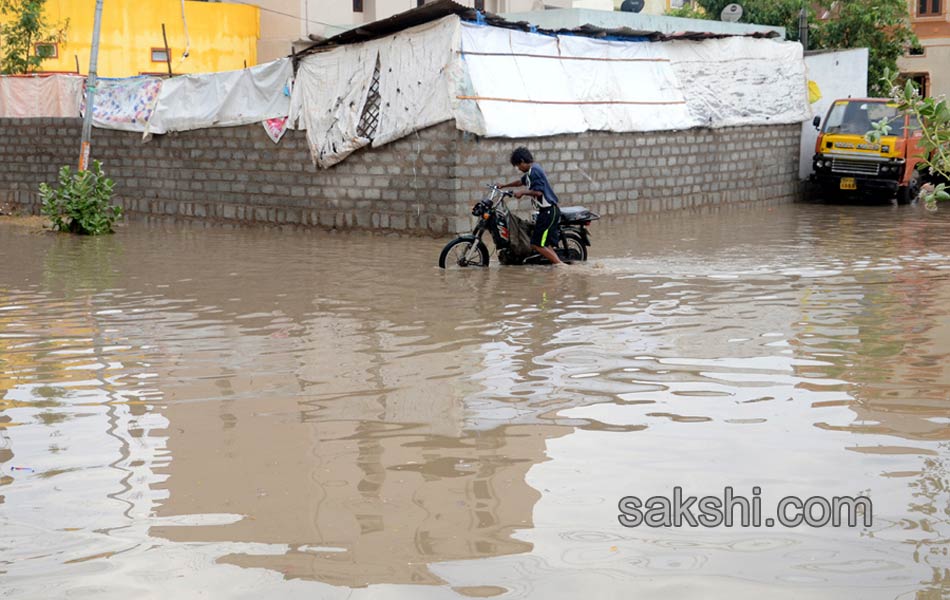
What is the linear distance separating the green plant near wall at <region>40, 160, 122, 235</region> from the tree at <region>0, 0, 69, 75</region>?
8.01 metres

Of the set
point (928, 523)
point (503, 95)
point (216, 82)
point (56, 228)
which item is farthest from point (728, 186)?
point (928, 523)

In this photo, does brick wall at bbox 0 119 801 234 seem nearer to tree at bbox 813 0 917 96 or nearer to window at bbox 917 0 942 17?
tree at bbox 813 0 917 96

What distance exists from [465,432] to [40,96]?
56.4ft

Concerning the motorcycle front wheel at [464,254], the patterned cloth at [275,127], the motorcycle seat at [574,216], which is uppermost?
the patterned cloth at [275,127]

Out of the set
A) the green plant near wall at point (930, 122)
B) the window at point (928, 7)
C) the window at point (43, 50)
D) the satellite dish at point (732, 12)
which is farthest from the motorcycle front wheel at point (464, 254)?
the window at point (928, 7)

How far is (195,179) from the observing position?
62.8 ft

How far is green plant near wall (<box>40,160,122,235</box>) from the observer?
57.2ft

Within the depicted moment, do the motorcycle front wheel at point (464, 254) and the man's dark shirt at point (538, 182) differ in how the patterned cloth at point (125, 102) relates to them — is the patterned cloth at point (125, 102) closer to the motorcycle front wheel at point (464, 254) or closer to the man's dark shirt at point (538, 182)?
the motorcycle front wheel at point (464, 254)

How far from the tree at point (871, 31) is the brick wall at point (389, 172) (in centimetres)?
847

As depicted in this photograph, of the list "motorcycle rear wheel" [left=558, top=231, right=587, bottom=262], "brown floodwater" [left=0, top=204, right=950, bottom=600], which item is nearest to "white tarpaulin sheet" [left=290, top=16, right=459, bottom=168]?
"motorcycle rear wheel" [left=558, top=231, right=587, bottom=262]

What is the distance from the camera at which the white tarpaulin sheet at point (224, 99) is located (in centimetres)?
1798

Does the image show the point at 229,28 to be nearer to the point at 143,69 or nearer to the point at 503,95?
the point at 143,69

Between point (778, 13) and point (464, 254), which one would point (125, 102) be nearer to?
point (464, 254)

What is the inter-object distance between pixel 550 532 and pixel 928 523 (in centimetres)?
140
